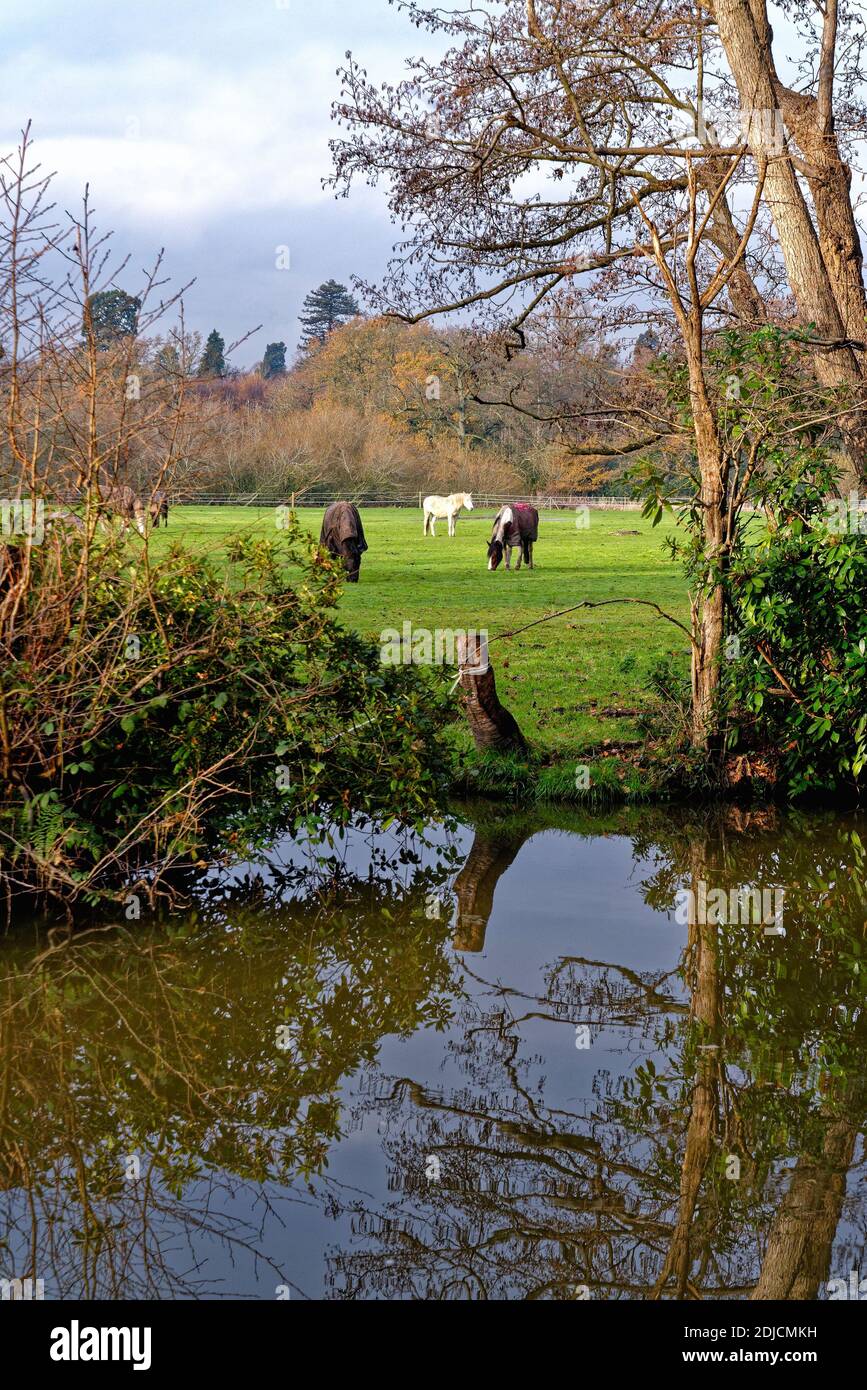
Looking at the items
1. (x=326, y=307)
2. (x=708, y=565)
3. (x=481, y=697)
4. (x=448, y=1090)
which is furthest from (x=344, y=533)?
(x=326, y=307)

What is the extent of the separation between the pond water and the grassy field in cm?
258

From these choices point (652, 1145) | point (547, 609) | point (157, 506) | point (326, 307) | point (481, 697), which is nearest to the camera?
point (652, 1145)

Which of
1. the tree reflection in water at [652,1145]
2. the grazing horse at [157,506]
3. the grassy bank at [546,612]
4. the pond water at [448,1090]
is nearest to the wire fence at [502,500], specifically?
the grassy bank at [546,612]

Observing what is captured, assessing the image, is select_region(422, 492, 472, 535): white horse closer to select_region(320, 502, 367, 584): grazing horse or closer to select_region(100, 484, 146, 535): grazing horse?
select_region(320, 502, 367, 584): grazing horse

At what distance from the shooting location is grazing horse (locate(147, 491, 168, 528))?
710cm

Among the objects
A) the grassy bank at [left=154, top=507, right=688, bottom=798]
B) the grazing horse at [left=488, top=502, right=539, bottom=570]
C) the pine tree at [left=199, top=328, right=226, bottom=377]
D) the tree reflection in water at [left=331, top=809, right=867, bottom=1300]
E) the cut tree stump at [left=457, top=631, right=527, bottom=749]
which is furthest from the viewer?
the grazing horse at [left=488, top=502, right=539, bottom=570]

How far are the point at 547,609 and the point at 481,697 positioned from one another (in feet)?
29.2

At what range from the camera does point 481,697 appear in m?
9.90

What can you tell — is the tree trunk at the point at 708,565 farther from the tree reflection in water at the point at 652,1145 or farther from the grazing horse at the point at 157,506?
the grazing horse at the point at 157,506

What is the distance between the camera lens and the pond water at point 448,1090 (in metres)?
3.94

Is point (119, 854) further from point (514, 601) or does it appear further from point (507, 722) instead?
point (514, 601)

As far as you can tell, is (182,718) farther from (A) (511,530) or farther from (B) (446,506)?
(B) (446,506)

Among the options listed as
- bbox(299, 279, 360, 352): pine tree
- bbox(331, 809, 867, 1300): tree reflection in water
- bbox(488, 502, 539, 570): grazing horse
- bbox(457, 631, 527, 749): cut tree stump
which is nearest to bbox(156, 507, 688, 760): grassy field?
bbox(488, 502, 539, 570): grazing horse
